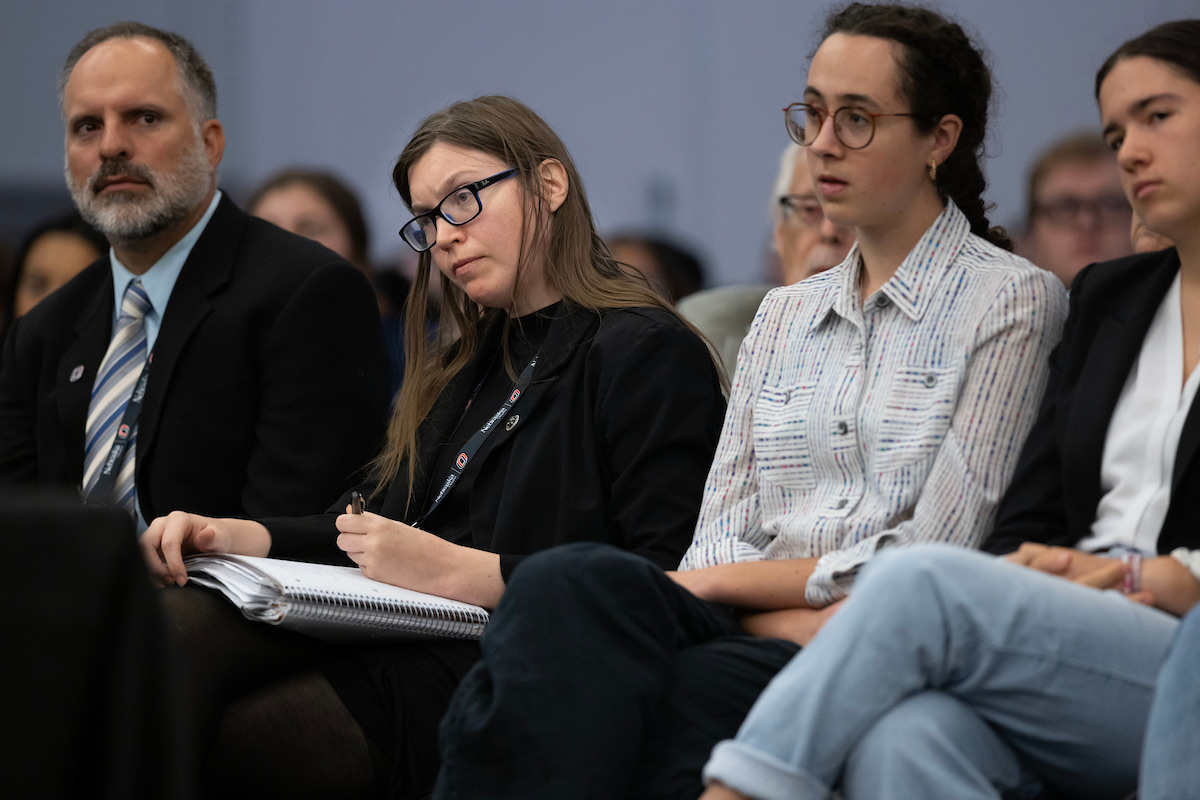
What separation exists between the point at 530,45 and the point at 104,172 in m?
3.61

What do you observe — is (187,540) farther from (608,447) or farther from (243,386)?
(608,447)

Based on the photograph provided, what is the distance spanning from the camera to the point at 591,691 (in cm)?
161

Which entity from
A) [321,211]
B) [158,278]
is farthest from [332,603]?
[321,211]

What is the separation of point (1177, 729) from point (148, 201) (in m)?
2.42

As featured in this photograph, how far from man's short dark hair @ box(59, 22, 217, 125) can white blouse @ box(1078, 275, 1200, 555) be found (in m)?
2.24

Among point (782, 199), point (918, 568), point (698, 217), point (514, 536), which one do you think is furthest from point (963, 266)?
point (698, 217)

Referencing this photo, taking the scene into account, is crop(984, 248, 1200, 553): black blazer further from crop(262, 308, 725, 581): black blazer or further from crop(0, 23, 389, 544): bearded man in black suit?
crop(0, 23, 389, 544): bearded man in black suit

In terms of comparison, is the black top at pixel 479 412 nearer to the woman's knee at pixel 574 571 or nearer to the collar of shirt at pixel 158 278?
the woman's knee at pixel 574 571

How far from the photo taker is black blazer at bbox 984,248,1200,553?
1.76 metres

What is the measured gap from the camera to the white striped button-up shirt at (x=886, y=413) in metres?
1.87

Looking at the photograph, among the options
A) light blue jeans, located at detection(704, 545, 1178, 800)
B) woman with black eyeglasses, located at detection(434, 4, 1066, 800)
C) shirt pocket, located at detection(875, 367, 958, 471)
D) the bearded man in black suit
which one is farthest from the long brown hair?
light blue jeans, located at detection(704, 545, 1178, 800)

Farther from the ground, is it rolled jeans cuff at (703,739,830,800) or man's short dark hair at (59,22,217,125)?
man's short dark hair at (59,22,217,125)

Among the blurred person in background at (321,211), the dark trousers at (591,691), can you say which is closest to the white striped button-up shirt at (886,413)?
the dark trousers at (591,691)

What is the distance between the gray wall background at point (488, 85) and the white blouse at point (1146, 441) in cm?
393
